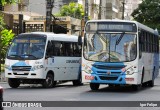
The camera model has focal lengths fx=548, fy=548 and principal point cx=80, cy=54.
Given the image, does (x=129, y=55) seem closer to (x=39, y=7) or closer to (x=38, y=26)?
(x=38, y=26)

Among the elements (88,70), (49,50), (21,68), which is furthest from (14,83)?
(88,70)

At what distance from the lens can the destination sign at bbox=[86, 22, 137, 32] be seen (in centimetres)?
2345

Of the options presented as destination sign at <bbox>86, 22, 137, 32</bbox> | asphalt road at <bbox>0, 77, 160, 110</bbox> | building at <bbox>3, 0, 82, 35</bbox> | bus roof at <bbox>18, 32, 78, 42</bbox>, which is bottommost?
asphalt road at <bbox>0, 77, 160, 110</bbox>

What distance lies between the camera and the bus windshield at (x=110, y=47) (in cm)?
2306

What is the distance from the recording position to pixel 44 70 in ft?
85.0

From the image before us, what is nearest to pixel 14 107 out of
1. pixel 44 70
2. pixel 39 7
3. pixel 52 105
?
pixel 52 105

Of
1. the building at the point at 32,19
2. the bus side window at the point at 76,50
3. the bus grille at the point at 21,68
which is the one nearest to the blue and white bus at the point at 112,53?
the bus grille at the point at 21,68

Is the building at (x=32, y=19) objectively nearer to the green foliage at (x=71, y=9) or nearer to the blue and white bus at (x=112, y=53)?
the green foliage at (x=71, y=9)

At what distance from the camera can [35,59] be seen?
2569cm

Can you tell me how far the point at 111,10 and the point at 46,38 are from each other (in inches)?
2807

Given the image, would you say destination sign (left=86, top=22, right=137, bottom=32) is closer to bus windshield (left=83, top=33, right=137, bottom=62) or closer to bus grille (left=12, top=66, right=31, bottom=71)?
bus windshield (left=83, top=33, right=137, bottom=62)

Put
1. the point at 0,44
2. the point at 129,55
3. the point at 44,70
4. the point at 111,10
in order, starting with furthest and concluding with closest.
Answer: the point at 111,10 → the point at 0,44 → the point at 44,70 → the point at 129,55

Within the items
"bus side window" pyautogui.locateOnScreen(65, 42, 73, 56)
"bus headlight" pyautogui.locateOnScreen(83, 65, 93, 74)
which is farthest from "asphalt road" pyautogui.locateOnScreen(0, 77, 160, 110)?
"bus side window" pyautogui.locateOnScreen(65, 42, 73, 56)

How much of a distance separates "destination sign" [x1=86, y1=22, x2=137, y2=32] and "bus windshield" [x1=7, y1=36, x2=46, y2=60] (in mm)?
3315
